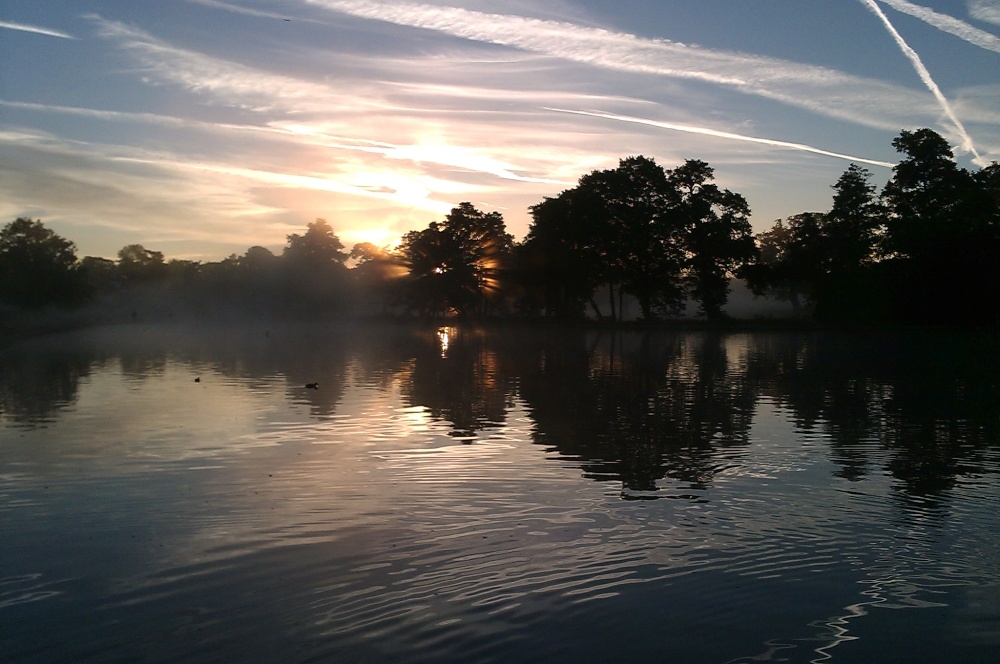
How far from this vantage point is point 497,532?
9766 millimetres

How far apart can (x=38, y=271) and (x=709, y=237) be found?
2976 inches

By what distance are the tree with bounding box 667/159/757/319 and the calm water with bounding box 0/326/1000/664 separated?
68.2m

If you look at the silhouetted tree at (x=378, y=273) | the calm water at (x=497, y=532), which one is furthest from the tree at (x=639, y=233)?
the calm water at (x=497, y=532)

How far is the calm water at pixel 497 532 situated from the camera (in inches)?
269

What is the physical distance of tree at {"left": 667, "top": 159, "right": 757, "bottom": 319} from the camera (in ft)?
292

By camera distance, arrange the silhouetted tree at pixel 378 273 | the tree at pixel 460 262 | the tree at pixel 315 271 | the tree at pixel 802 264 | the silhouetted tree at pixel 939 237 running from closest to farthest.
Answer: the silhouetted tree at pixel 939 237, the tree at pixel 802 264, the tree at pixel 460 262, the silhouetted tree at pixel 378 273, the tree at pixel 315 271

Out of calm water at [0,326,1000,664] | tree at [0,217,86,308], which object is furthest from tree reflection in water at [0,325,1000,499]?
tree at [0,217,86,308]

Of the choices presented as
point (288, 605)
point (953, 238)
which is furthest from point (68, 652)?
point (953, 238)

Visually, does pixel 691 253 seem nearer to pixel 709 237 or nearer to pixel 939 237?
pixel 709 237

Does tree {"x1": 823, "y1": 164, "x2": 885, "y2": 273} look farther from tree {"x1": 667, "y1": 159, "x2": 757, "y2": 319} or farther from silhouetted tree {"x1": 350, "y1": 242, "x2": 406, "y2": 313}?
silhouetted tree {"x1": 350, "y1": 242, "x2": 406, "y2": 313}

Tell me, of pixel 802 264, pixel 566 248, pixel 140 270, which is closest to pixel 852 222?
pixel 802 264

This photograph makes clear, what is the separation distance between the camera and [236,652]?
254 inches

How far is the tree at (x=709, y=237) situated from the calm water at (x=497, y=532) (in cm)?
6822

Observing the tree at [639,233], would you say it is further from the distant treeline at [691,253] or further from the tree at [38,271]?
the tree at [38,271]
